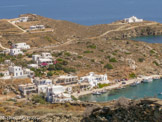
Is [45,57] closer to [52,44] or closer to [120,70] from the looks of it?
[120,70]

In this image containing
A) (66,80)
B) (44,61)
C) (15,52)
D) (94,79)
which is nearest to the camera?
(66,80)

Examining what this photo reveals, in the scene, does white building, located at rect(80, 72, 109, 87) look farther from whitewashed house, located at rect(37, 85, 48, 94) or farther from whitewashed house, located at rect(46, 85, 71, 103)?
whitewashed house, located at rect(37, 85, 48, 94)

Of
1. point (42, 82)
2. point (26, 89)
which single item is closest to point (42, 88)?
point (42, 82)

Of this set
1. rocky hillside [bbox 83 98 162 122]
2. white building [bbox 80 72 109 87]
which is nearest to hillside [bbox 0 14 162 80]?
white building [bbox 80 72 109 87]

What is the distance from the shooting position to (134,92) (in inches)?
1462

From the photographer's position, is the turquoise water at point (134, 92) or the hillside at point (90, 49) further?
the hillside at point (90, 49)

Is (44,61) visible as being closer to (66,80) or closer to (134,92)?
(66,80)

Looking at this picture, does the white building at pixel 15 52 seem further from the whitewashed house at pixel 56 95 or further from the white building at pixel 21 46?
the whitewashed house at pixel 56 95

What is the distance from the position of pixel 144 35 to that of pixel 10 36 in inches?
1871

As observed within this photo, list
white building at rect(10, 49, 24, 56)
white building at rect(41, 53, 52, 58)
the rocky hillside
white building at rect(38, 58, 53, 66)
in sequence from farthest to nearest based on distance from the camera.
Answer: white building at rect(10, 49, 24, 56) < white building at rect(41, 53, 52, 58) < white building at rect(38, 58, 53, 66) < the rocky hillside

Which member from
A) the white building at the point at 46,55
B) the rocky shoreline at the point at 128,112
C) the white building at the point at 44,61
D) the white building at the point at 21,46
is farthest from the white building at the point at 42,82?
the rocky shoreline at the point at 128,112

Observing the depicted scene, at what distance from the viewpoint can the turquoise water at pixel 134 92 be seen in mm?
34463

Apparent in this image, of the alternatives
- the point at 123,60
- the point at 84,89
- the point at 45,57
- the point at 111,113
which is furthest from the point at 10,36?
the point at 111,113

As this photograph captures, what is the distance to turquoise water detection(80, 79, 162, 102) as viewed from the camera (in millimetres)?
34463
